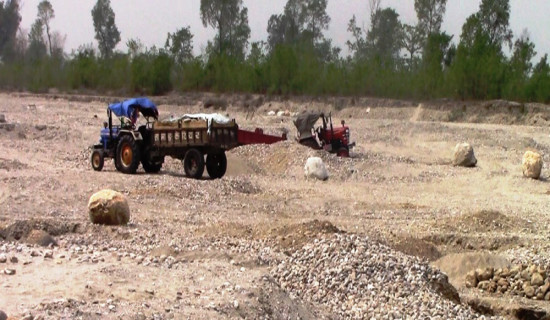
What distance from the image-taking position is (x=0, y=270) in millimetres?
7570

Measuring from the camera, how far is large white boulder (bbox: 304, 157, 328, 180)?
1927cm

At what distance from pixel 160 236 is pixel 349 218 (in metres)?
4.47

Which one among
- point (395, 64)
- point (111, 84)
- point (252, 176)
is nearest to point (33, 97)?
point (111, 84)

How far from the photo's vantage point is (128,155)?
18.5 metres

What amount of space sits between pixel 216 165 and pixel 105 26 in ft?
201

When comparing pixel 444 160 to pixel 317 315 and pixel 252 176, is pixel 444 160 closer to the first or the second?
pixel 252 176

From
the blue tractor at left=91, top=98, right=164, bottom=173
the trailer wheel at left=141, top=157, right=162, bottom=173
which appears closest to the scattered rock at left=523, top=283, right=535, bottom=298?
the blue tractor at left=91, top=98, right=164, bottom=173

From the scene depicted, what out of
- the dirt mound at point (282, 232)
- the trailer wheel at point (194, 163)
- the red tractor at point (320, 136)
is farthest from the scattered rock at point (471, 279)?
the red tractor at point (320, 136)

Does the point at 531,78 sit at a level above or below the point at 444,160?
above

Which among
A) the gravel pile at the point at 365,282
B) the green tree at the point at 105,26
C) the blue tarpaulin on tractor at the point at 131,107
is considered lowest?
the gravel pile at the point at 365,282

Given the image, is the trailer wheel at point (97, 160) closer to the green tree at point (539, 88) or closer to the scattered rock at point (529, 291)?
the scattered rock at point (529, 291)

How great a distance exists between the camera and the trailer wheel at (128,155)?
18.2 m

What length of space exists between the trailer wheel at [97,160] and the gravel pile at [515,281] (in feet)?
36.1

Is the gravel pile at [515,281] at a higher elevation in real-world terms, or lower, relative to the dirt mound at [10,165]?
lower
